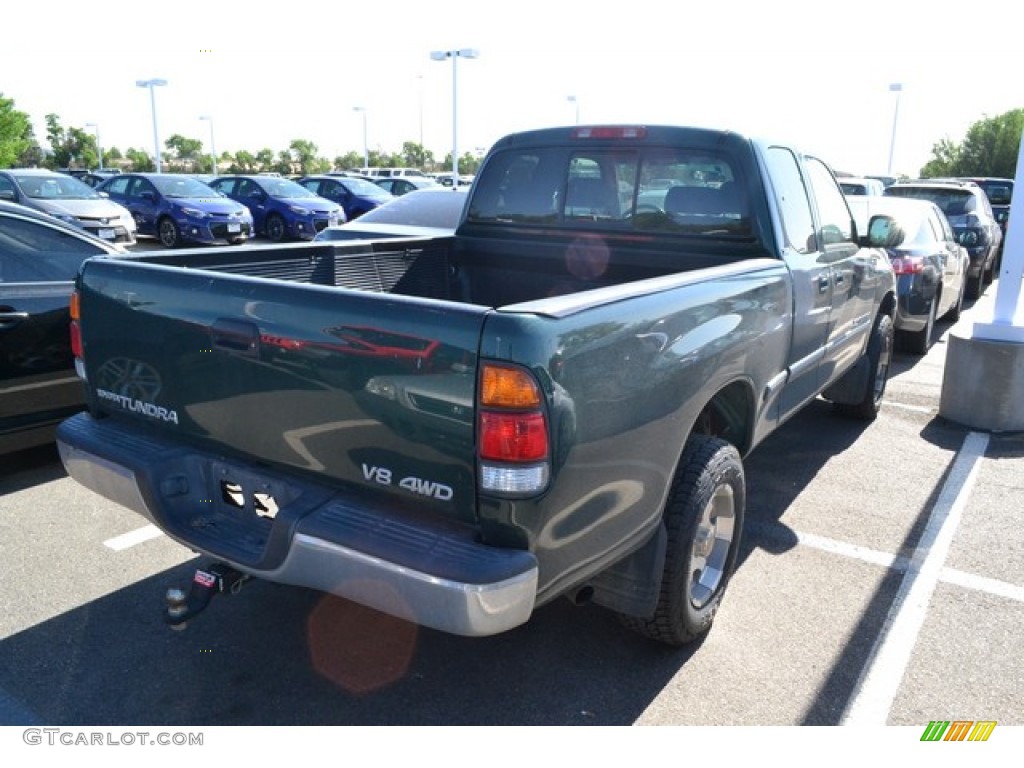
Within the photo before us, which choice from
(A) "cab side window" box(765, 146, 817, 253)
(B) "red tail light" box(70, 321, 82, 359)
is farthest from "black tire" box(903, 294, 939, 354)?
(B) "red tail light" box(70, 321, 82, 359)

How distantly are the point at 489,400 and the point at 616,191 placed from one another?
2.40 metres

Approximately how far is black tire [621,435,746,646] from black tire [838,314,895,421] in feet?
10.5

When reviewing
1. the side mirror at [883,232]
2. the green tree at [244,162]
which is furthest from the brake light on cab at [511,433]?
the green tree at [244,162]

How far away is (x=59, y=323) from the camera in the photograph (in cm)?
493

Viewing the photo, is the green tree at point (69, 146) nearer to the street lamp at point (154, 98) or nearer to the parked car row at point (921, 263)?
the street lamp at point (154, 98)

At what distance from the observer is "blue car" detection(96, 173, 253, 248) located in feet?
56.6

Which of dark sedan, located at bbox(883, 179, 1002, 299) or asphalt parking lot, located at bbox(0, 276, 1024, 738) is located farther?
dark sedan, located at bbox(883, 179, 1002, 299)

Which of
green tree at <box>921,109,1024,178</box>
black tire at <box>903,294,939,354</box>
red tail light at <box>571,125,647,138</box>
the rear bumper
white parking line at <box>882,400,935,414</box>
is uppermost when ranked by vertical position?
green tree at <box>921,109,1024,178</box>

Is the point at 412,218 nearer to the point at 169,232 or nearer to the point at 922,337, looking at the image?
the point at 922,337

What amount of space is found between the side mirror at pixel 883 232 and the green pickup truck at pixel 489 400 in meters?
0.93

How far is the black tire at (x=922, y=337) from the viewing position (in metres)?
8.64

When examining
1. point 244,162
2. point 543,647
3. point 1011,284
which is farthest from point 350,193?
point 244,162

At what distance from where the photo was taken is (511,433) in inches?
87.9

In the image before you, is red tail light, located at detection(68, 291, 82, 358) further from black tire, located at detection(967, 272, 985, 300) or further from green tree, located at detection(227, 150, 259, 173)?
green tree, located at detection(227, 150, 259, 173)
